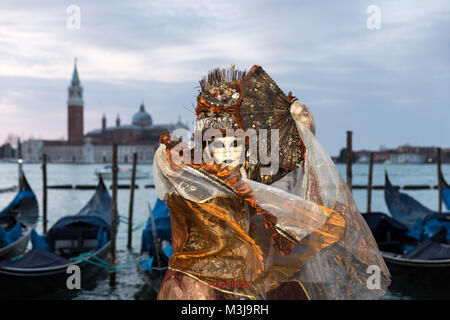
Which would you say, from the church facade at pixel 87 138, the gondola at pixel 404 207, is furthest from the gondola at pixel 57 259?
the church facade at pixel 87 138

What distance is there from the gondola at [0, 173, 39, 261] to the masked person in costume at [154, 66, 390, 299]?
28.5 feet

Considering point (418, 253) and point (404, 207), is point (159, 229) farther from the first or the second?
point (404, 207)

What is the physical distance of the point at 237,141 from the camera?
1661 mm

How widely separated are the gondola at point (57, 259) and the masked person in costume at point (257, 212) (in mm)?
6758

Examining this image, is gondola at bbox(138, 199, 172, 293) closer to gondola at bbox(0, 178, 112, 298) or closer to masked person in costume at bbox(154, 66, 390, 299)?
gondola at bbox(0, 178, 112, 298)

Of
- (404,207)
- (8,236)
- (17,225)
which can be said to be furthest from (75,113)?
(8,236)

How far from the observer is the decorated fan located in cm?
168

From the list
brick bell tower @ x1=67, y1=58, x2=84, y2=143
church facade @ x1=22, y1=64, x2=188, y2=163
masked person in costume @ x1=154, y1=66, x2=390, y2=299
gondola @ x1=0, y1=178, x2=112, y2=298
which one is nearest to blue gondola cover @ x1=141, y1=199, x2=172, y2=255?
gondola @ x1=0, y1=178, x2=112, y2=298

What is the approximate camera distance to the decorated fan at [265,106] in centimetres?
168

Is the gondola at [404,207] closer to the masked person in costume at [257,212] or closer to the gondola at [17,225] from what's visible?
the gondola at [17,225]

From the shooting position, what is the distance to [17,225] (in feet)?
34.9
